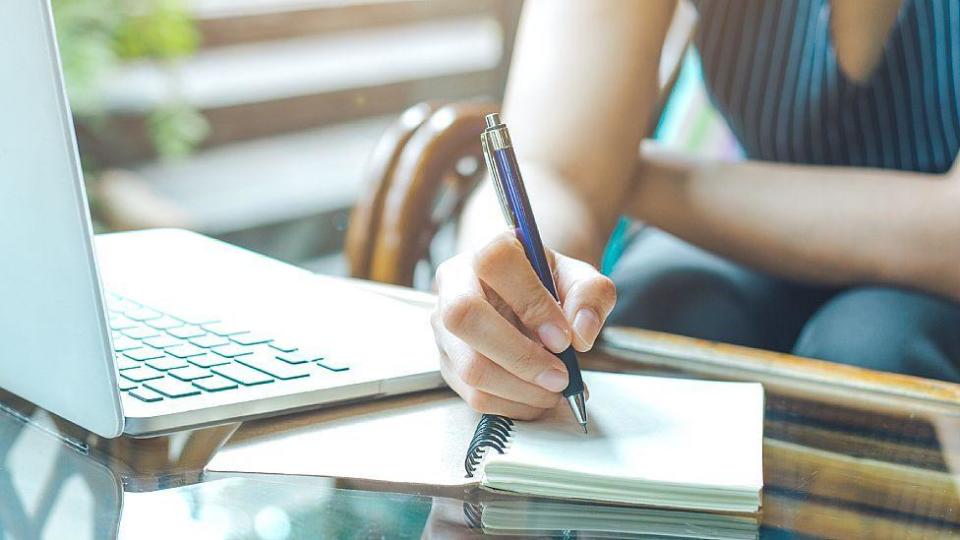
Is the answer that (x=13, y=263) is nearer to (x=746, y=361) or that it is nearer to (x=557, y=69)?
(x=746, y=361)

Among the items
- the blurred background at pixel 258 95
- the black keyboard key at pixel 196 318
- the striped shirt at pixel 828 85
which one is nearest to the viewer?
the black keyboard key at pixel 196 318

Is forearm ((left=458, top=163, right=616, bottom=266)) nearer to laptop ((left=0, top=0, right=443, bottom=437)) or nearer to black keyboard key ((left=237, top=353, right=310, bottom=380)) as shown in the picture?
laptop ((left=0, top=0, right=443, bottom=437))

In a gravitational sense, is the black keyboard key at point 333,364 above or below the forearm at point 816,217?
above

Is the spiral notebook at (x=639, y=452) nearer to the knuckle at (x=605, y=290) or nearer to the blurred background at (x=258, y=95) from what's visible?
the knuckle at (x=605, y=290)

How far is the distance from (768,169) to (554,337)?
0.50m

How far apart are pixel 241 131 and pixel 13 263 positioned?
102 inches

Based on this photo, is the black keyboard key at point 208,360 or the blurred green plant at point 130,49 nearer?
the black keyboard key at point 208,360

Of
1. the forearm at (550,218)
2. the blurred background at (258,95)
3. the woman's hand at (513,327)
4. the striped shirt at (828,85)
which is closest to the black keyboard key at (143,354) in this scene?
the woman's hand at (513,327)

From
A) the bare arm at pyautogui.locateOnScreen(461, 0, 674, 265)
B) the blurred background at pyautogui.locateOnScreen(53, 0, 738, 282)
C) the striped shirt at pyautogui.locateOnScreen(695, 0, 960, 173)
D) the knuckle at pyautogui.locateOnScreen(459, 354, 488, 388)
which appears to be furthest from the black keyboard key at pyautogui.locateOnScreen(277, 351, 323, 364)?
the blurred background at pyautogui.locateOnScreen(53, 0, 738, 282)

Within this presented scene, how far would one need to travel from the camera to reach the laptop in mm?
486

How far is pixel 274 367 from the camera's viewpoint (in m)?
0.62

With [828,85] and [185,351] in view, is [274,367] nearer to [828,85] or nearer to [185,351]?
[185,351]

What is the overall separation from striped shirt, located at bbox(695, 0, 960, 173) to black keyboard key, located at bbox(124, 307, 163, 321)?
0.66 metres

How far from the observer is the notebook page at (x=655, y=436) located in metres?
0.51
